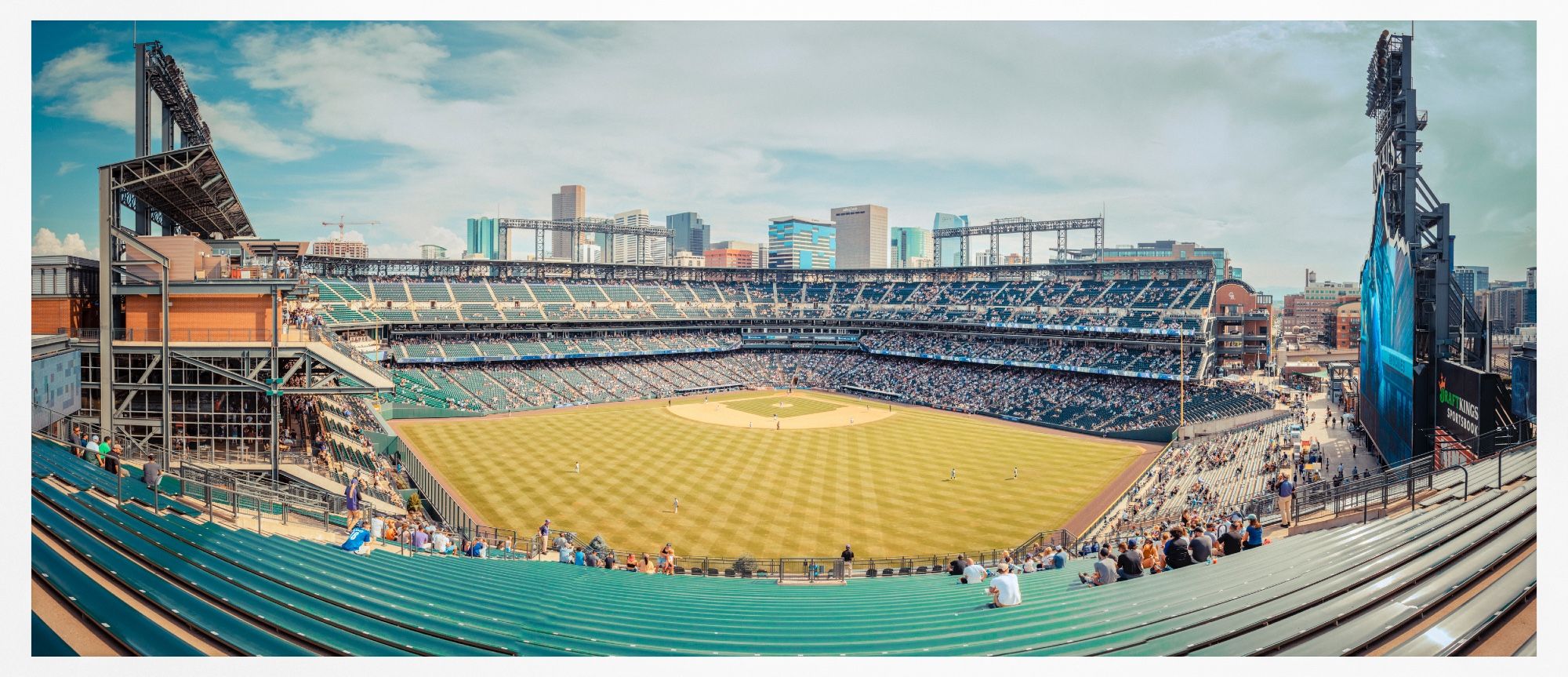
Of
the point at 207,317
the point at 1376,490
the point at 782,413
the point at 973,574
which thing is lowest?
the point at 782,413

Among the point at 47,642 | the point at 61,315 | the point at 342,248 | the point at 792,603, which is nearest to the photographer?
the point at 47,642

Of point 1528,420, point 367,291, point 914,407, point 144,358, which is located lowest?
point 914,407

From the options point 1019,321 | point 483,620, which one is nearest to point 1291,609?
point 483,620

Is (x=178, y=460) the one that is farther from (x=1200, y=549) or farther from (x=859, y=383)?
(x=859, y=383)

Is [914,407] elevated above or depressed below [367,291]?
below

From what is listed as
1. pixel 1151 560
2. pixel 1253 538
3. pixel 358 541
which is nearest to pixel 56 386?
pixel 358 541

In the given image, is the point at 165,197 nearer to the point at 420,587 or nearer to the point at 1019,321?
the point at 420,587

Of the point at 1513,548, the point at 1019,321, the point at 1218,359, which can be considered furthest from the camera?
the point at 1019,321

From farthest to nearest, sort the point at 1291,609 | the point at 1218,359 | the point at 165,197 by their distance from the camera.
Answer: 1. the point at 1218,359
2. the point at 165,197
3. the point at 1291,609
